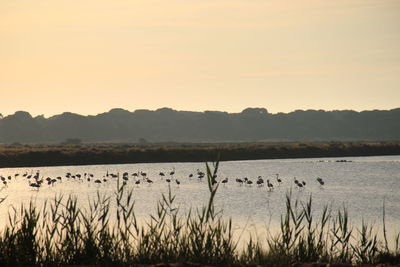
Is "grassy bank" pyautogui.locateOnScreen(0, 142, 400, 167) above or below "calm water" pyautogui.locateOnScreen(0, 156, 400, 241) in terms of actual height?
above

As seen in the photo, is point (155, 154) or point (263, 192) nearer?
point (263, 192)

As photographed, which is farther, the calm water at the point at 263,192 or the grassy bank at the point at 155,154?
the grassy bank at the point at 155,154

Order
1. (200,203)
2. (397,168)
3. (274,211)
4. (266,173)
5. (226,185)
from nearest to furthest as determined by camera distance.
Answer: (274,211)
(200,203)
(226,185)
(266,173)
(397,168)

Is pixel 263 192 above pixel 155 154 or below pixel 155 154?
below

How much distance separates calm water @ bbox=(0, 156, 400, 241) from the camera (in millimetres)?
28117

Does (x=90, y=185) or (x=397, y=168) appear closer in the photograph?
(x=90, y=185)

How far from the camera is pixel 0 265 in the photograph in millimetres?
14625

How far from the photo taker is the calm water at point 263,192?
2812 cm

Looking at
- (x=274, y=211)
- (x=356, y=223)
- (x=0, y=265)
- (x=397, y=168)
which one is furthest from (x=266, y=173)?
(x=0, y=265)

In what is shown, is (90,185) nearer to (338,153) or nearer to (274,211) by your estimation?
(274,211)

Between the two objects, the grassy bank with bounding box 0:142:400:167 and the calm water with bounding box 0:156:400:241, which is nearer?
the calm water with bounding box 0:156:400:241

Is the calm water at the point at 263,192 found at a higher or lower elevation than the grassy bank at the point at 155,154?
lower

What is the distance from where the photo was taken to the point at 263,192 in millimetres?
39875

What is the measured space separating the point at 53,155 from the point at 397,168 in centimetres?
3405
